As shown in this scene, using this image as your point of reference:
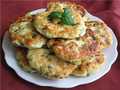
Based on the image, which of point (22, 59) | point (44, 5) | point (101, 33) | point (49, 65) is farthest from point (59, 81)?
point (44, 5)

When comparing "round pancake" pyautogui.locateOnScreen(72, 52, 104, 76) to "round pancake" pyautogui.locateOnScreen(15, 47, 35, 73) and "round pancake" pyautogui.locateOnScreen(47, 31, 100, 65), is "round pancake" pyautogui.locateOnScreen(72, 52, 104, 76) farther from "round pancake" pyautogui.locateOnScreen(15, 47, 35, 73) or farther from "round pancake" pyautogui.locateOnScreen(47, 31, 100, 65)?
"round pancake" pyautogui.locateOnScreen(15, 47, 35, 73)

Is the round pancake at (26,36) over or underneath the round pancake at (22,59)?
over

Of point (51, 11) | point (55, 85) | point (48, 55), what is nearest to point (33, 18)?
point (51, 11)

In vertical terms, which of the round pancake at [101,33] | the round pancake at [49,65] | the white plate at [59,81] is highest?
the round pancake at [101,33]

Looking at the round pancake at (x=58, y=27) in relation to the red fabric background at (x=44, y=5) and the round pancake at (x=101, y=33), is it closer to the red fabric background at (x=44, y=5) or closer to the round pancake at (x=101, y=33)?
the round pancake at (x=101, y=33)

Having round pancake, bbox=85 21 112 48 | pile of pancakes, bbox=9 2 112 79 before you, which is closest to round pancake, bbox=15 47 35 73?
pile of pancakes, bbox=9 2 112 79

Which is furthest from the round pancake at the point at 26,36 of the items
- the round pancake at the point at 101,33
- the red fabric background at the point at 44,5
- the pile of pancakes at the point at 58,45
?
the round pancake at the point at 101,33
